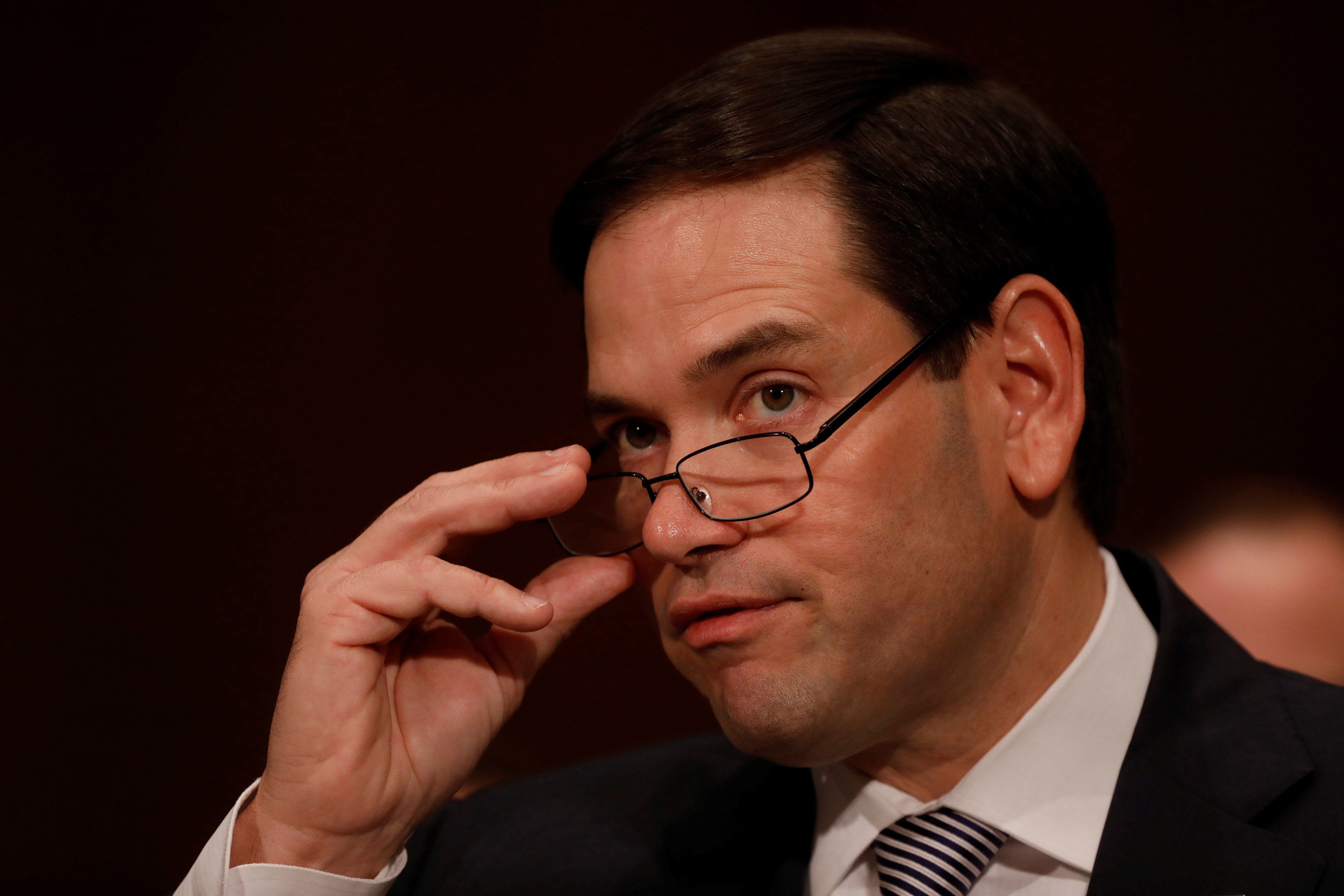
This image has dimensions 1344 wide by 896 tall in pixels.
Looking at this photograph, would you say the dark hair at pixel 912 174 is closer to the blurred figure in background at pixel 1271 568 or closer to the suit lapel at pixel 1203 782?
the suit lapel at pixel 1203 782

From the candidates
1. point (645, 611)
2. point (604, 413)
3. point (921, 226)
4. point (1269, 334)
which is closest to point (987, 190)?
point (921, 226)

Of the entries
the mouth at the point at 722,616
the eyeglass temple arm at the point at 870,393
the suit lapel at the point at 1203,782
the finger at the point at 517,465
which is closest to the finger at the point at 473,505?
the finger at the point at 517,465

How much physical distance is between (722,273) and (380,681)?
76 centimetres

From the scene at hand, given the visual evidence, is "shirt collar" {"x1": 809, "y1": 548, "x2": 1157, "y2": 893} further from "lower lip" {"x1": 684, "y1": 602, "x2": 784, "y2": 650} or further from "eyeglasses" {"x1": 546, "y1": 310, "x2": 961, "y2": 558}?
"eyeglasses" {"x1": 546, "y1": 310, "x2": 961, "y2": 558}

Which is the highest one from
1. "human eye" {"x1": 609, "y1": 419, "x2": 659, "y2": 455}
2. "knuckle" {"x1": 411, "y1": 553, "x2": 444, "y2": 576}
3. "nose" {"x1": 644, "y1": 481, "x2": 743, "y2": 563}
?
"human eye" {"x1": 609, "y1": 419, "x2": 659, "y2": 455}

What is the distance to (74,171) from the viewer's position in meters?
2.23

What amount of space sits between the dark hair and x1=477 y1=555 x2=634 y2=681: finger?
1.67 ft

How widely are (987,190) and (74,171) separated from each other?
6.27 ft

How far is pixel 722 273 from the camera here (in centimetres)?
138

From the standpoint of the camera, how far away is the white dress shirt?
1.40 meters

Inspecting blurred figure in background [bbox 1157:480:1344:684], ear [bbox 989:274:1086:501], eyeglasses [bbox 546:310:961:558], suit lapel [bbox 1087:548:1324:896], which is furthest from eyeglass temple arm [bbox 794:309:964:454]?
blurred figure in background [bbox 1157:480:1344:684]

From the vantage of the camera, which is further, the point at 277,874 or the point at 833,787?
the point at 833,787

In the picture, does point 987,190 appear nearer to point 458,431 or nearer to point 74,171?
point 458,431

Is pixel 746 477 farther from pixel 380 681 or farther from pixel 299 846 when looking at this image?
pixel 299 846
